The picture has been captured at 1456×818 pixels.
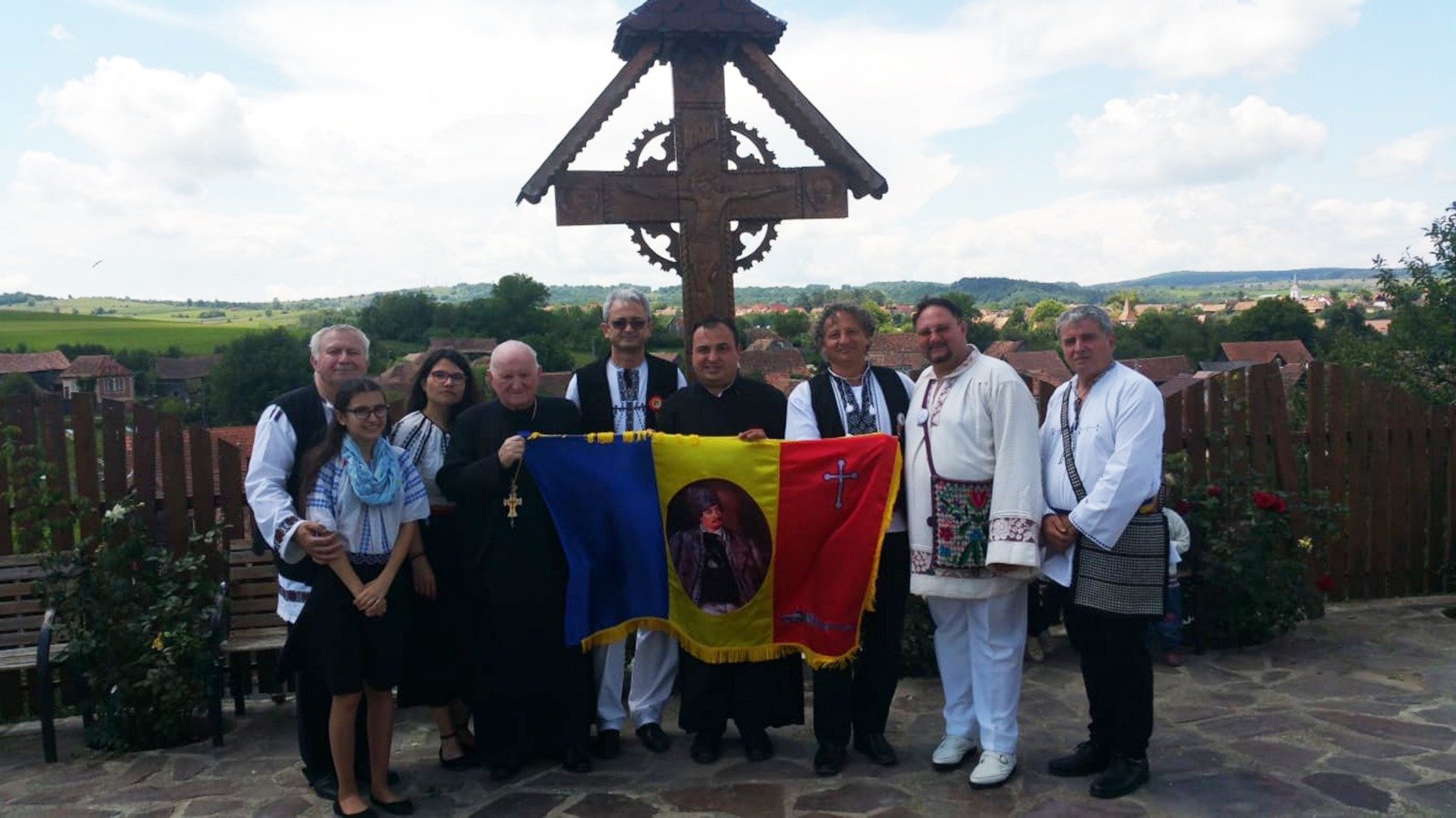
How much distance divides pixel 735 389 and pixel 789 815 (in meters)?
1.83

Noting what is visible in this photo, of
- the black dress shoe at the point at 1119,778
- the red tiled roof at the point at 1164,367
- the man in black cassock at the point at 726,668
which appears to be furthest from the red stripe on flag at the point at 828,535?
the red tiled roof at the point at 1164,367

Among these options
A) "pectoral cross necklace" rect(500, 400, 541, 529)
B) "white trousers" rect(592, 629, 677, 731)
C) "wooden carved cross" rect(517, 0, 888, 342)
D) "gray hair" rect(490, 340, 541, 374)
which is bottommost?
"white trousers" rect(592, 629, 677, 731)

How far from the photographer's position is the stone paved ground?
13.7 feet

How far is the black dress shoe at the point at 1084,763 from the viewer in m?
4.41

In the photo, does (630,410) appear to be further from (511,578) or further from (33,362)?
(33,362)

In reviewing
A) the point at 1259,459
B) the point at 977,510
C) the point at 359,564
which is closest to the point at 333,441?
the point at 359,564

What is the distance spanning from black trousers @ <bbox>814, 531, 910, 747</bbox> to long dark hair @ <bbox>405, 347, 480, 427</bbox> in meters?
1.99

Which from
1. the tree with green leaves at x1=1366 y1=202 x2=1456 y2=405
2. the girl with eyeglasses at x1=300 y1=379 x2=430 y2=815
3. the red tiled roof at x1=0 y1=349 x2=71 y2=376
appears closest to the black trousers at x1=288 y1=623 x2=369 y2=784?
the girl with eyeglasses at x1=300 y1=379 x2=430 y2=815

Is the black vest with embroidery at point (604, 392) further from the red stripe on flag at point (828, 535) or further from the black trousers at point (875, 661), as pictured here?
the black trousers at point (875, 661)

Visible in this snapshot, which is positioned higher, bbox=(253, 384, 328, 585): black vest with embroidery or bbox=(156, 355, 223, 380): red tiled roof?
bbox=(156, 355, 223, 380): red tiled roof

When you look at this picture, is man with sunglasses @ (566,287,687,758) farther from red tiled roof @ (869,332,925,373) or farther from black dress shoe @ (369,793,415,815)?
red tiled roof @ (869,332,925,373)

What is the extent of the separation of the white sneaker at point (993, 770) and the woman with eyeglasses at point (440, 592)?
224cm

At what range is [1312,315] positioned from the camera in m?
57.7


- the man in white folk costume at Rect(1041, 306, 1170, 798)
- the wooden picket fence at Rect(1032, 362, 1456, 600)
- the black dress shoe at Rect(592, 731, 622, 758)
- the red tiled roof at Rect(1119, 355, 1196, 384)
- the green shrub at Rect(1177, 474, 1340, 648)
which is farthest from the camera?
the red tiled roof at Rect(1119, 355, 1196, 384)
